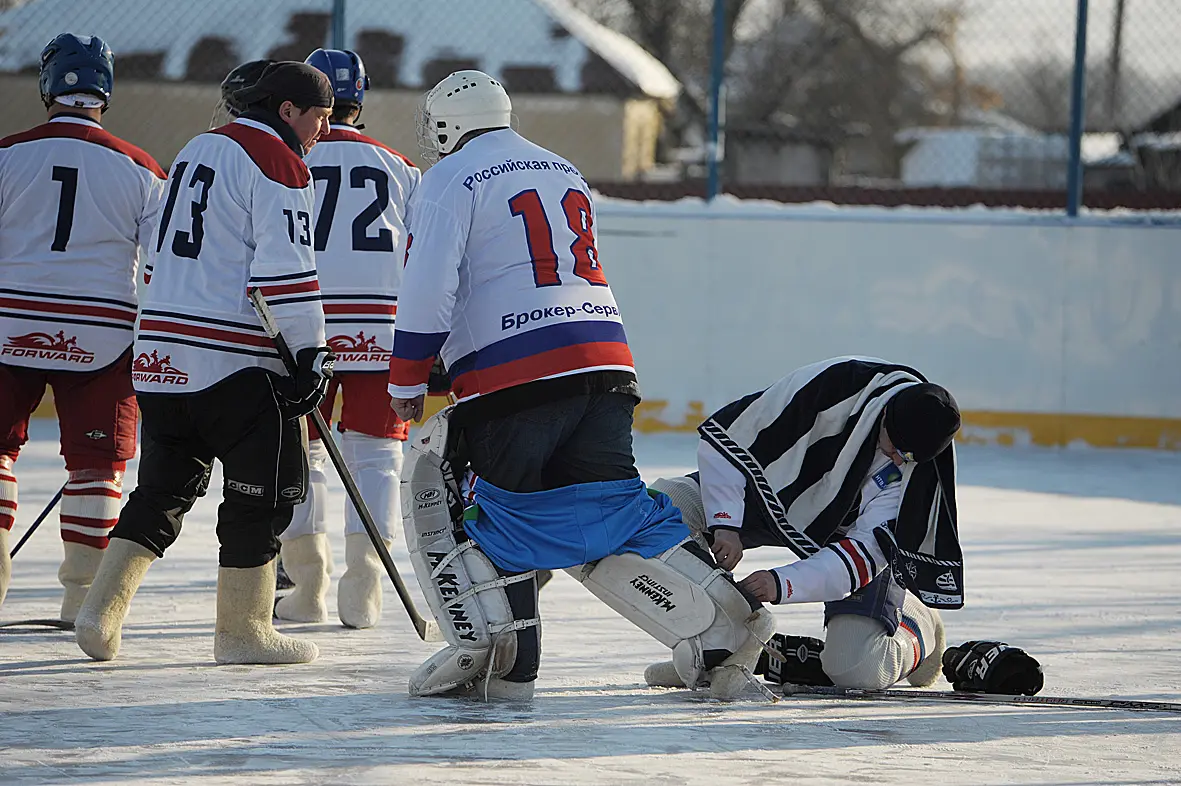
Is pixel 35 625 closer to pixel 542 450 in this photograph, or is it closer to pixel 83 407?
pixel 83 407

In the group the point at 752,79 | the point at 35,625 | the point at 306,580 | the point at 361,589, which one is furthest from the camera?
the point at 752,79

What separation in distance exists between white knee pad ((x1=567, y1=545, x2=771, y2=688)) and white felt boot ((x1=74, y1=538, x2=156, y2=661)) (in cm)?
107

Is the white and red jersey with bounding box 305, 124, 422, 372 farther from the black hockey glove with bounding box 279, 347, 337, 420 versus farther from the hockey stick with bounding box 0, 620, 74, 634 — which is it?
the hockey stick with bounding box 0, 620, 74, 634

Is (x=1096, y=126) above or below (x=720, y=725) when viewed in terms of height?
above

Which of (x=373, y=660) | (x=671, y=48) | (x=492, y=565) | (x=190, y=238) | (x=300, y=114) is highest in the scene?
(x=671, y=48)

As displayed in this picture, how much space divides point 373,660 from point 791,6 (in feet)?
65.9

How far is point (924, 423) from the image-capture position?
11.5 ft

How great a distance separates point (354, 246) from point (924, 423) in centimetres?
179

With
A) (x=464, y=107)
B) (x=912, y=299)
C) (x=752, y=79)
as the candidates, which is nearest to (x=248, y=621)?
(x=464, y=107)

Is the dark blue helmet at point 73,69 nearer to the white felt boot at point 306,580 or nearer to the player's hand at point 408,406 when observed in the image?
the white felt boot at point 306,580

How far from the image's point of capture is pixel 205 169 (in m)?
3.67

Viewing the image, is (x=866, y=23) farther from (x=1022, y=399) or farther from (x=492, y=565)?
(x=492, y=565)

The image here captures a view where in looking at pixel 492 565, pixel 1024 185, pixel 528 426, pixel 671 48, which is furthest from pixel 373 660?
pixel 671 48

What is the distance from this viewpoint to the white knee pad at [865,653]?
371 centimetres
